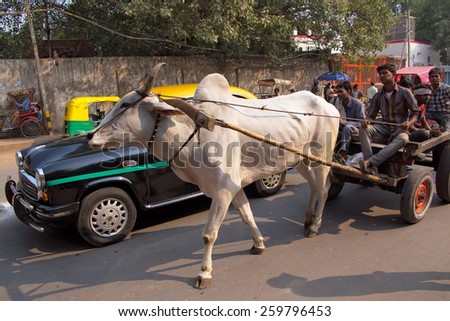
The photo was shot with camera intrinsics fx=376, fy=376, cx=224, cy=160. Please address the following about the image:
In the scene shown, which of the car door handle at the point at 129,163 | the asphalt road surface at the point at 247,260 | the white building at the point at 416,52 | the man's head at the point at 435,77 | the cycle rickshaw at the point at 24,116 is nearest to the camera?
the asphalt road surface at the point at 247,260

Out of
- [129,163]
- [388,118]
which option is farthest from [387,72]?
[129,163]

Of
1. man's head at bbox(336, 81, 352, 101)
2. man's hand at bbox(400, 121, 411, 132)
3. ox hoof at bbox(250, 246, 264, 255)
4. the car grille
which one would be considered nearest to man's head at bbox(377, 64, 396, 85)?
man's hand at bbox(400, 121, 411, 132)

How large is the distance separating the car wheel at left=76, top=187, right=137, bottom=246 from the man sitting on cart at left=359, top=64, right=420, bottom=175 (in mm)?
2912

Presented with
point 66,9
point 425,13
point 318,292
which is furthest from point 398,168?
point 425,13

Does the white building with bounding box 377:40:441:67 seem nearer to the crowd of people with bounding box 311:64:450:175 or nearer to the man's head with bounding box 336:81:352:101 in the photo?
the crowd of people with bounding box 311:64:450:175

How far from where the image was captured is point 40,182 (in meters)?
4.09

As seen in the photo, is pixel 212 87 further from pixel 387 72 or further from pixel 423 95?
pixel 423 95

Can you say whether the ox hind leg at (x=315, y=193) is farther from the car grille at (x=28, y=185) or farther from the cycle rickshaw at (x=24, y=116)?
the cycle rickshaw at (x=24, y=116)

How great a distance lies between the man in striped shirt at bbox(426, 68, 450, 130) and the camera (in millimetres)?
6008

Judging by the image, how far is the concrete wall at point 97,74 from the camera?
37.5 ft

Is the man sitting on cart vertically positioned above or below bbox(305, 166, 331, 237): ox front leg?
above

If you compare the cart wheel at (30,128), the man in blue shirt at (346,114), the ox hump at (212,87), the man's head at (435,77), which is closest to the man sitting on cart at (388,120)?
the man in blue shirt at (346,114)

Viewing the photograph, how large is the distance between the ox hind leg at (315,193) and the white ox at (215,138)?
0.40 meters

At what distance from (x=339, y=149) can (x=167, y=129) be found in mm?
2777
